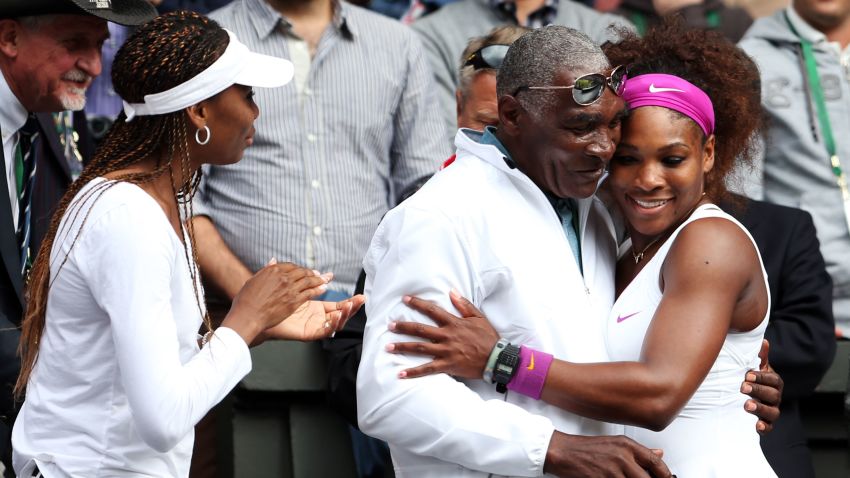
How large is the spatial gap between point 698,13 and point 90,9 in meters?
3.27

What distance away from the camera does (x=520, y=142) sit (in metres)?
3.27

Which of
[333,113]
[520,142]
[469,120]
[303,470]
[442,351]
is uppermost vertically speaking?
[520,142]

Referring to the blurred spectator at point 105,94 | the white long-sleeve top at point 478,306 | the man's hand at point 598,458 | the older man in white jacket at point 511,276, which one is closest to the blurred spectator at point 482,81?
the older man in white jacket at point 511,276

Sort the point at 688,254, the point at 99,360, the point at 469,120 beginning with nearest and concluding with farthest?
the point at 99,360 < the point at 688,254 < the point at 469,120

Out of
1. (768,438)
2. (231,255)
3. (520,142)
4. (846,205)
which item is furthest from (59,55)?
(846,205)

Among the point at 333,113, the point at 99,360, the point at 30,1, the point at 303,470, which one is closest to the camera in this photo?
the point at 99,360

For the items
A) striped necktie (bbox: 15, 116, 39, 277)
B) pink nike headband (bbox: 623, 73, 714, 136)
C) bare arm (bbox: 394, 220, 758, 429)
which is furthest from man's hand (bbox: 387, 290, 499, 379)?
striped necktie (bbox: 15, 116, 39, 277)

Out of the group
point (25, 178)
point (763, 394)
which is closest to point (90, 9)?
point (25, 178)

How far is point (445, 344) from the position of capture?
3004 millimetres

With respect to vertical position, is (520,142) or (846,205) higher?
(520,142)

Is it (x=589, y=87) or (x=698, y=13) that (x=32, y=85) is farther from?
(x=698, y=13)

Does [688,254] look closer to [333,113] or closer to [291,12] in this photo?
[333,113]

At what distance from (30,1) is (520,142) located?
1723mm

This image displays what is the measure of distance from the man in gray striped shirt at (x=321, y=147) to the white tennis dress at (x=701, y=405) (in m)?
2.00
